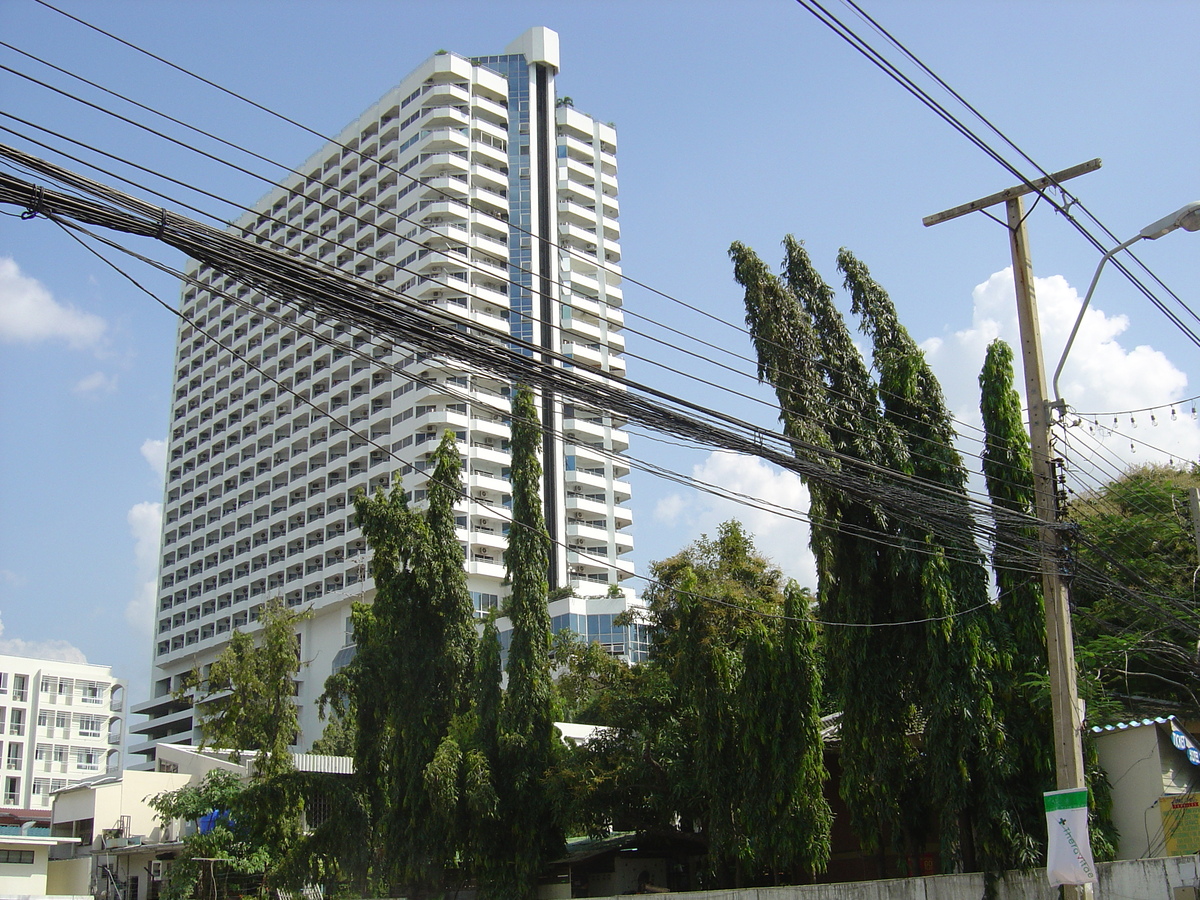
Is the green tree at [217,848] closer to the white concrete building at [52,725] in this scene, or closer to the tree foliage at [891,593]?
the tree foliage at [891,593]

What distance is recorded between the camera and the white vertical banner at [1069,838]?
442 inches

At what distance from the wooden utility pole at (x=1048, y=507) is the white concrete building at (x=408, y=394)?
59.5 meters

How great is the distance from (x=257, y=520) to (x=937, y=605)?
76710 millimetres

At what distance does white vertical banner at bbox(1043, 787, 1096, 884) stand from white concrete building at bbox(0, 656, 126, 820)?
3395 inches

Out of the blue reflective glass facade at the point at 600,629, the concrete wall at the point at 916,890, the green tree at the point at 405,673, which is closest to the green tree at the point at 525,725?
the green tree at the point at 405,673

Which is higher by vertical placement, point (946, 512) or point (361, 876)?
point (946, 512)

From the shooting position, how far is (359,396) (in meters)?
82.3

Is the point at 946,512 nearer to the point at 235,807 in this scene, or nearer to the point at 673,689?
the point at 673,689

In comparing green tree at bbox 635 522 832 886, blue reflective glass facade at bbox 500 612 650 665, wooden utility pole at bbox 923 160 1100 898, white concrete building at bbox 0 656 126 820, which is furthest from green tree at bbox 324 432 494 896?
white concrete building at bbox 0 656 126 820

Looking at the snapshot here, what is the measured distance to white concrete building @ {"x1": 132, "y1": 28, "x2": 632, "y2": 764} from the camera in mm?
77000

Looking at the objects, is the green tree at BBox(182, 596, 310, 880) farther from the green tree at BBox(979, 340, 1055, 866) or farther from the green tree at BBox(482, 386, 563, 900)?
the green tree at BBox(979, 340, 1055, 866)

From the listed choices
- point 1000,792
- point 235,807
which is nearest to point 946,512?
point 1000,792

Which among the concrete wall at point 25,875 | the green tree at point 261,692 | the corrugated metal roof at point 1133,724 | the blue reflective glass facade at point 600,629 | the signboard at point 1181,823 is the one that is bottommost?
the concrete wall at point 25,875

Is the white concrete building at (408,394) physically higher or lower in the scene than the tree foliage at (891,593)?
higher
